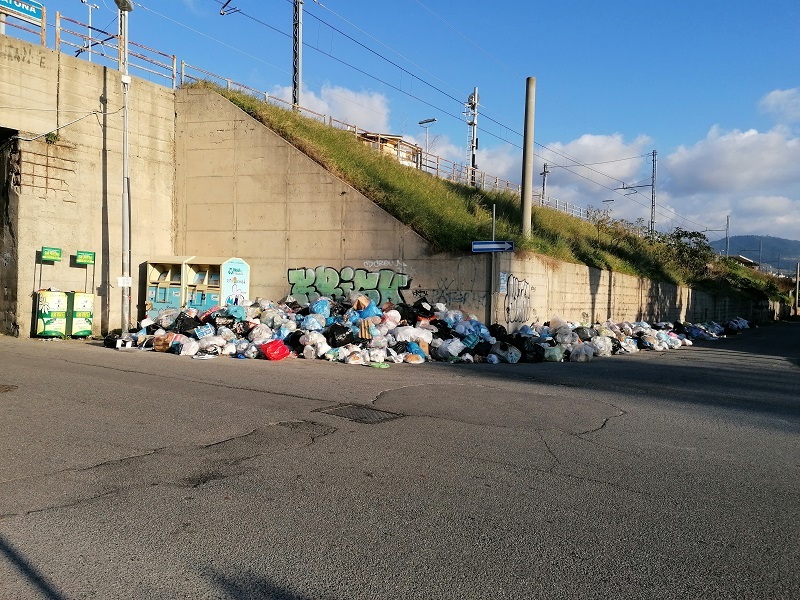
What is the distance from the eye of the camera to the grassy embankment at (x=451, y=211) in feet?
59.6

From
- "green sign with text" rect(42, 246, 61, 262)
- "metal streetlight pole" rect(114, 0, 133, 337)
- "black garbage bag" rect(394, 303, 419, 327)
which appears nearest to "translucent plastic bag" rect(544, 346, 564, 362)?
"black garbage bag" rect(394, 303, 419, 327)

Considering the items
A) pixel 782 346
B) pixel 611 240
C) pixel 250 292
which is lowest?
pixel 782 346

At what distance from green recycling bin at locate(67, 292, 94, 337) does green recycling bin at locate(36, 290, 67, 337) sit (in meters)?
0.23

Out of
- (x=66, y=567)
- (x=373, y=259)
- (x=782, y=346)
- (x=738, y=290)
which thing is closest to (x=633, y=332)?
(x=782, y=346)

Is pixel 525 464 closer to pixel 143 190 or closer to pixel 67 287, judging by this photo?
pixel 67 287

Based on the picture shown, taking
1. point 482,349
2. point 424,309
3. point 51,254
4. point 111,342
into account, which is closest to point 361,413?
point 482,349

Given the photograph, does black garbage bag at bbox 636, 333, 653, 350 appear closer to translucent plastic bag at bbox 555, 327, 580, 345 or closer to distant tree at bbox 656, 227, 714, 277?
translucent plastic bag at bbox 555, 327, 580, 345

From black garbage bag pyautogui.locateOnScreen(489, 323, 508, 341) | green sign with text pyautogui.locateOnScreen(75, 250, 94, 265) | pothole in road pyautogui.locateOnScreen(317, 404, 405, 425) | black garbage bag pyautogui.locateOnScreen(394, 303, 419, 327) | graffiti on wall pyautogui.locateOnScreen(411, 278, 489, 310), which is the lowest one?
pothole in road pyautogui.locateOnScreen(317, 404, 405, 425)

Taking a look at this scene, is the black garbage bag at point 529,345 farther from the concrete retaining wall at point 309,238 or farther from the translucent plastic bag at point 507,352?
the concrete retaining wall at point 309,238

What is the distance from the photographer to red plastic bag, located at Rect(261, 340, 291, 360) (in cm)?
1360

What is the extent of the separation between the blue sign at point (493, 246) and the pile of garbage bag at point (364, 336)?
5.94 ft

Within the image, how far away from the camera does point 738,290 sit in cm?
4066

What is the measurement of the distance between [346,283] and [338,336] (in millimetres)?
4411

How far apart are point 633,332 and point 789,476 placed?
50.1ft
